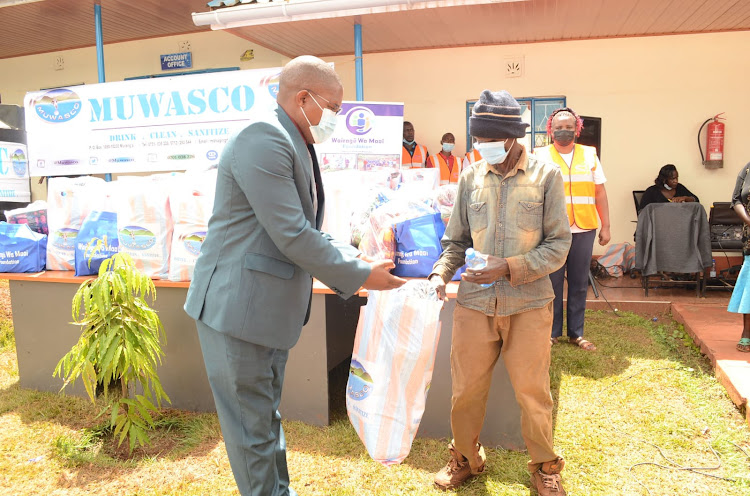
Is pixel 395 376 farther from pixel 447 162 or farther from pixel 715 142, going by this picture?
pixel 715 142

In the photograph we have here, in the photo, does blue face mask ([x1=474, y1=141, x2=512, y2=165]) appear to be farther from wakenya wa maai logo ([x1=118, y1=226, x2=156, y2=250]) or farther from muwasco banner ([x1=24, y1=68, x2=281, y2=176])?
muwasco banner ([x1=24, y1=68, x2=281, y2=176])

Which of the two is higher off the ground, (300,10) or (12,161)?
(300,10)

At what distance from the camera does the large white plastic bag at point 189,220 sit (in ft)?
12.6

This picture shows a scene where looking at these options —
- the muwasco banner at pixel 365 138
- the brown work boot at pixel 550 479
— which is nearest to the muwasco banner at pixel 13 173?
the muwasco banner at pixel 365 138

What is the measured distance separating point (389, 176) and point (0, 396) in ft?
11.1

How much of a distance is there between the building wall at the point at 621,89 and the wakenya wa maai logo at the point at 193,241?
6.08 m

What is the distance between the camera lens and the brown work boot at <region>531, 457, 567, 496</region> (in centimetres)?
272

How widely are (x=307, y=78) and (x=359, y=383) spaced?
1.43 m

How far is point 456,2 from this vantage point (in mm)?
6199

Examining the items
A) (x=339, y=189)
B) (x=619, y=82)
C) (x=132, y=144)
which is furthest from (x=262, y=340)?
(x=619, y=82)

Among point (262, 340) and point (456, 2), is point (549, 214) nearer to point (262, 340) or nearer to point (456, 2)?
point (262, 340)

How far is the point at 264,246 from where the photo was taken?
2.12 meters

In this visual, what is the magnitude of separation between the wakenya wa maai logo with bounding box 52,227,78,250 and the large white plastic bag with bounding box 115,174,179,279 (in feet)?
2.07

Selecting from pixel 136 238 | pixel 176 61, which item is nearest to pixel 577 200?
pixel 136 238
